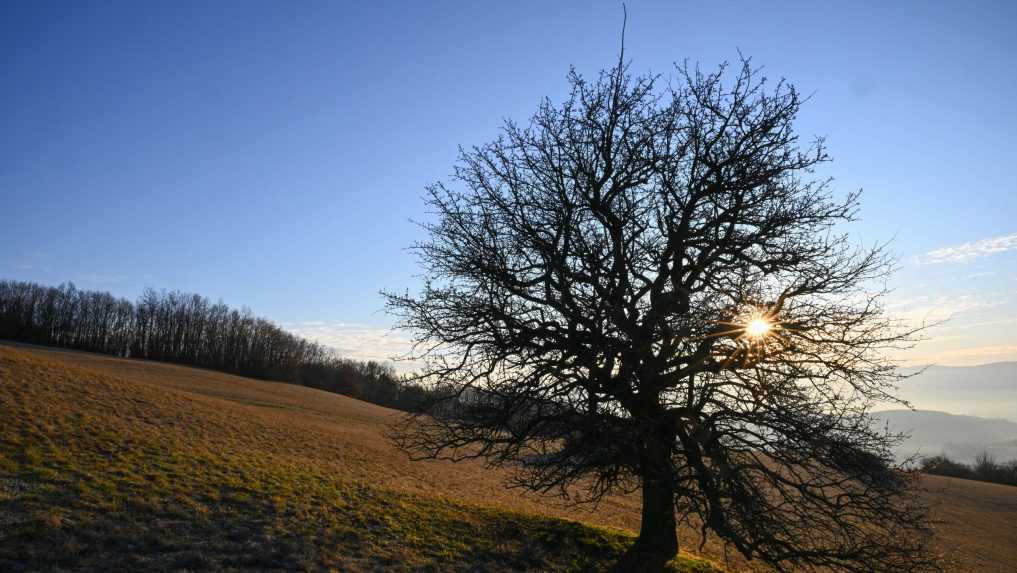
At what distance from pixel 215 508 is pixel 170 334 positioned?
10604 cm

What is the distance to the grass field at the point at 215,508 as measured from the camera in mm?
9070

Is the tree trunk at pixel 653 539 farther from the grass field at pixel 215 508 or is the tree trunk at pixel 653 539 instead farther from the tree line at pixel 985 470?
the tree line at pixel 985 470

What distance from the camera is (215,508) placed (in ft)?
37.5

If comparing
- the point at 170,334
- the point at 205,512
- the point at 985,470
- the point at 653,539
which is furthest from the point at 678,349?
the point at 170,334

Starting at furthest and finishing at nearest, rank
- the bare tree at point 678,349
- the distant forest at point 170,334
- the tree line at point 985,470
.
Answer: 1. the distant forest at point 170,334
2. the tree line at point 985,470
3. the bare tree at point 678,349

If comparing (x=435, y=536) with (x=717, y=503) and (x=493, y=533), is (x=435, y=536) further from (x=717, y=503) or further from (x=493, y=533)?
(x=717, y=503)

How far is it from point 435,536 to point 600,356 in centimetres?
593

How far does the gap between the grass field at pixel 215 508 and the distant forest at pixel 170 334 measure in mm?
63297

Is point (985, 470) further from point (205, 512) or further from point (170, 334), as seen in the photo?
point (170, 334)

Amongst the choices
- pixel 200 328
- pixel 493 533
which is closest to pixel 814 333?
pixel 493 533

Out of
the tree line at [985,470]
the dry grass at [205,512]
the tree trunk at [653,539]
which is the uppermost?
the tree trunk at [653,539]

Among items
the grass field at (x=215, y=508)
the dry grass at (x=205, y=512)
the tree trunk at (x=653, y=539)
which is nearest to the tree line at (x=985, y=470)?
the grass field at (x=215, y=508)

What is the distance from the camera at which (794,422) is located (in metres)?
8.21

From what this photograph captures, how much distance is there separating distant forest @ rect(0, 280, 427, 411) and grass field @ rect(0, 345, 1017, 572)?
63297 mm
